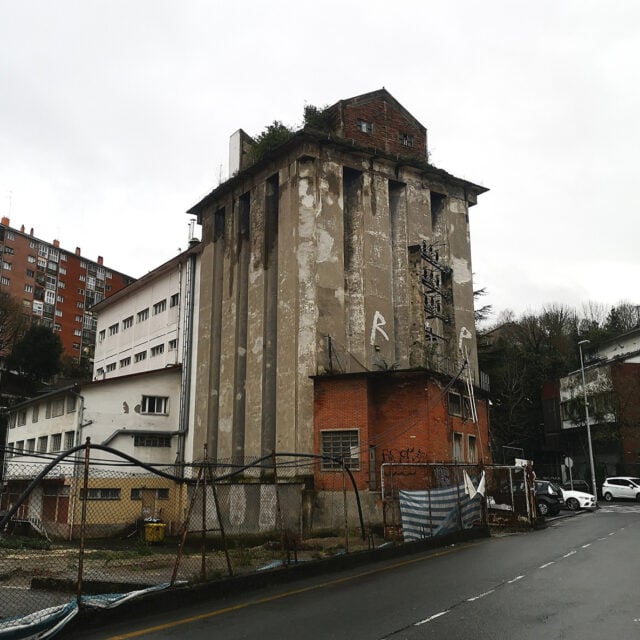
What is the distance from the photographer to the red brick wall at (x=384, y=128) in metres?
33.2

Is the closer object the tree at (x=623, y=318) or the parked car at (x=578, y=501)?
the parked car at (x=578, y=501)

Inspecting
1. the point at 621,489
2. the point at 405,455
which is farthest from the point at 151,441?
the point at 621,489

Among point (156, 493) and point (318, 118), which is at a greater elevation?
point (318, 118)

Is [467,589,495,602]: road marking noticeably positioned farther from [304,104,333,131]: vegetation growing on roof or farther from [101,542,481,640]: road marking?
[304,104,333,131]: vegetation growing on roof

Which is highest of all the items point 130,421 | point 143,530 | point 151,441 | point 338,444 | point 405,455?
point 130,421

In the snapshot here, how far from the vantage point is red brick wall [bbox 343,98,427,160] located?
33.2 meters

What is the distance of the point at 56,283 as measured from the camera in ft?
319

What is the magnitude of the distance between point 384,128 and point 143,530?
23.6 meters

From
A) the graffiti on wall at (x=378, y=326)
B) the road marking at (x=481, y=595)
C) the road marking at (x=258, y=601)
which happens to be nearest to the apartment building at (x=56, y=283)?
the graffiti on wall at (x=378, y=326)

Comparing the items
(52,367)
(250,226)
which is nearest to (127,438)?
(250,226)

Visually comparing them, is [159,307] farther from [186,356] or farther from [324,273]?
[324,273]

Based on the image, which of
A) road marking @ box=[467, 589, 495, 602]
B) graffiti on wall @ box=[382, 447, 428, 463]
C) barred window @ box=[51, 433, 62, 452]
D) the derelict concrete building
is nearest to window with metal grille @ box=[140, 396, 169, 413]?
the derelict concrete building

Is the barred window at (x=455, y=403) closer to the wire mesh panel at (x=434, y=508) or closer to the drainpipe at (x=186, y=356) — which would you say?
the wire mesh panel at (x=434, y=508)

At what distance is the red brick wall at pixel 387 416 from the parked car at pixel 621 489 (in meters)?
22.8
